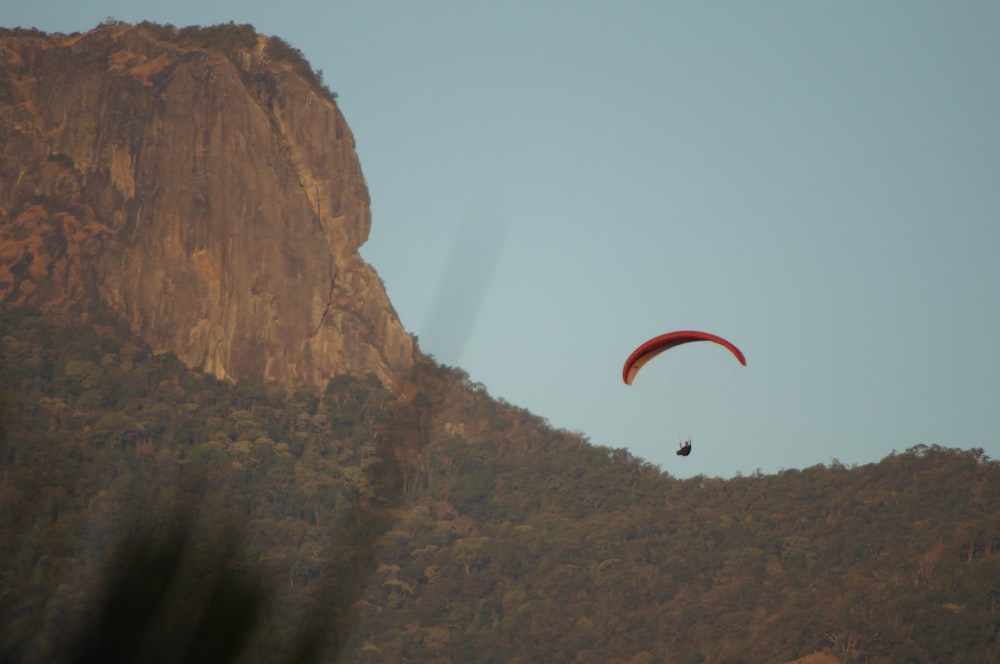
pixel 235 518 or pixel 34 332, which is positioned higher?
pixel 34 332

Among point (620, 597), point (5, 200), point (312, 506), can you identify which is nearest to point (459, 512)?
point (312, 506)

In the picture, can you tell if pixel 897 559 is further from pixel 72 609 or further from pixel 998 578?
pixel 72 609

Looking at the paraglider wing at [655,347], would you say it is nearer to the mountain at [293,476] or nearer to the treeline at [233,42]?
the mountain at [293,476]

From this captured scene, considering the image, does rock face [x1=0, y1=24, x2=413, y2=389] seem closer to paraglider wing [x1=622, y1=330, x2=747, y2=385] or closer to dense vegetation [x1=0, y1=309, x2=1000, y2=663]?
dense vegetation [x1=0, y1=309, x2=1000, y2=663]

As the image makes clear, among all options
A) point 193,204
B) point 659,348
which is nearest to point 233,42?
point 193,204

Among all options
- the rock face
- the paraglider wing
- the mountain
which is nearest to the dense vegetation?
the mountain
